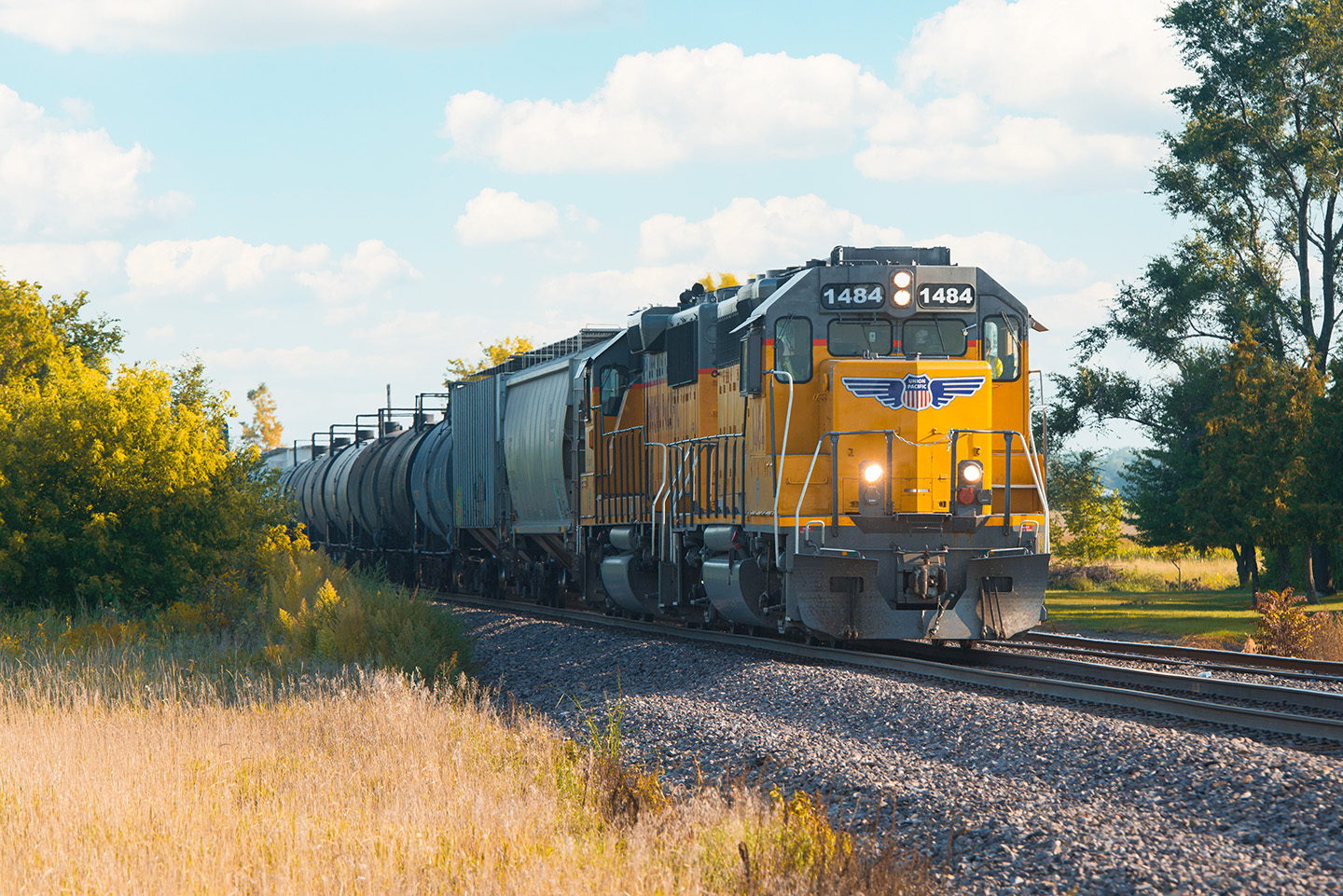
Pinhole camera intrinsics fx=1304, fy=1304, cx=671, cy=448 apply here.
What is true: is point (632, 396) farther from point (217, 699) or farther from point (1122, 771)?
point (1122, 771)

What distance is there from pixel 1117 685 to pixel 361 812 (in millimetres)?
7099

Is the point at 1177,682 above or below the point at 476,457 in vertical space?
below

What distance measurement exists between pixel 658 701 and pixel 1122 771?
4510 mm

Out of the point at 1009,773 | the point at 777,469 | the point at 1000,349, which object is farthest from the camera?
the point at 1000,349

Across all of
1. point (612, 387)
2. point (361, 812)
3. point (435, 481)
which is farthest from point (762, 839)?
point (435, 481)

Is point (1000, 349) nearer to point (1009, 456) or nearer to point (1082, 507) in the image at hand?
point (1009, 456)

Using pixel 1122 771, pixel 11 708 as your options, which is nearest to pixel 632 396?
pixel 11 708

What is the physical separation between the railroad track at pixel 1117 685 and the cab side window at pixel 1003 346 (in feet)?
9.83

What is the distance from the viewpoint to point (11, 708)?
1084cm

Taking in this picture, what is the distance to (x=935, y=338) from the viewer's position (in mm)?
13531

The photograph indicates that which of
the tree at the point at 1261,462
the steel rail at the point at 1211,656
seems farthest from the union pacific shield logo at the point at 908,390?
the tree at the point at 1261,462

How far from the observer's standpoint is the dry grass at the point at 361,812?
6004 mm

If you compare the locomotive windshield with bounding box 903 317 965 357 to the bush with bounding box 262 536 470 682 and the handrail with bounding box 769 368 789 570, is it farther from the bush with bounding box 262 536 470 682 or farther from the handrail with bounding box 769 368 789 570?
the bush with bounding box 262 536 470 682

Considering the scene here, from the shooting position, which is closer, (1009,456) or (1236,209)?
(1009,456)
